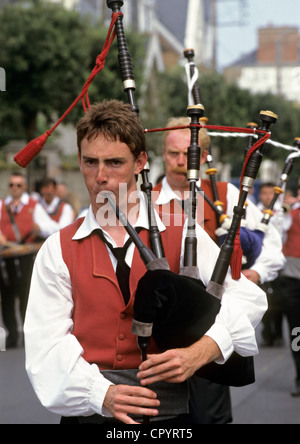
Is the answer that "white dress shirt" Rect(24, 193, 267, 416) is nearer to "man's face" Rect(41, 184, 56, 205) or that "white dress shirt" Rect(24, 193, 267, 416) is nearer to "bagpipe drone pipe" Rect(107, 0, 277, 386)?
"bagpipe drone pipe" Rect(107, 0, 277, 386)

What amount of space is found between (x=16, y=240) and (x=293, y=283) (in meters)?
4.05

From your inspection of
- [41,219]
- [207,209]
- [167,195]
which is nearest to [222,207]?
[207,209]

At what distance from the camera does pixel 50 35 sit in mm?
22125

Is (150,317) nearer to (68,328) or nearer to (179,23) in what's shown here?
(68,328)

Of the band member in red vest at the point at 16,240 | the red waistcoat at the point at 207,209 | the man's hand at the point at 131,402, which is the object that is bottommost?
the band member in red vest at the point at 16,240

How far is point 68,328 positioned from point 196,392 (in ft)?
6.79

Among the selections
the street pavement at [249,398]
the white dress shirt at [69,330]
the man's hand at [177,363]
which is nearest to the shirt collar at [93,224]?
the white dress shirt at [69,330]

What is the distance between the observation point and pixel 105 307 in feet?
8.95

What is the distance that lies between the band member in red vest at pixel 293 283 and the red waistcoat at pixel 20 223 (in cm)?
363

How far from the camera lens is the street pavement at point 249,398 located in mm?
6402

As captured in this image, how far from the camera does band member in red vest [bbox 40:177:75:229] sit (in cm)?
1137

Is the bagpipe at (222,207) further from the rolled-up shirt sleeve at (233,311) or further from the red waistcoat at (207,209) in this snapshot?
the rolled-up shirt sleeve at (233,311)

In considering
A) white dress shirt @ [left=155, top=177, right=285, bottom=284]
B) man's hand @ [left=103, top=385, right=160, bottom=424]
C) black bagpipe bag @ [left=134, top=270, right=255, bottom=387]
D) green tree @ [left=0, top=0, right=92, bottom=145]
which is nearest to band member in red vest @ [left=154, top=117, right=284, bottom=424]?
white dress shirt @ [left=155, top=177, right=285, bottom=284]

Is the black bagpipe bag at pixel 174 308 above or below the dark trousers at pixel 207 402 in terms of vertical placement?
above
